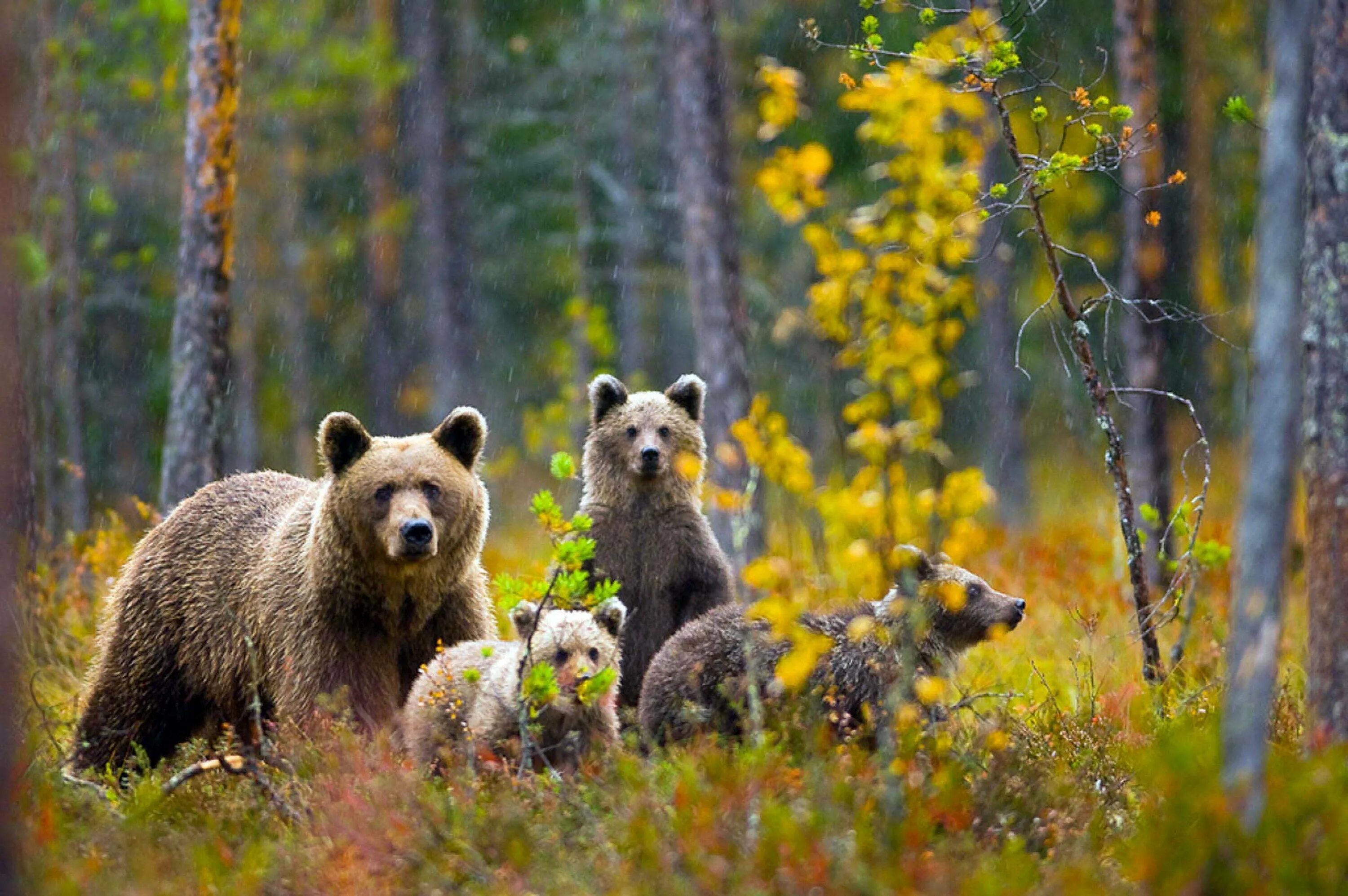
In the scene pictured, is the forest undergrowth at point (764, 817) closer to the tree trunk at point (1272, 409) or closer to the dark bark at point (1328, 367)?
the tree trunk at point (1272, 409)

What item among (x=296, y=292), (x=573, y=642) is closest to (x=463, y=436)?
(x=573, y=642)

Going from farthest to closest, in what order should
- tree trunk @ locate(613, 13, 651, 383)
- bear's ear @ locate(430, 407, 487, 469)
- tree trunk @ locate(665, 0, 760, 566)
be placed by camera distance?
1. tree trunk @ locate(613, 13, 651, 383)
2. tree trunk @ locate(665, 0, 760, 566)
3. bear's ear @ locate(430, 407, 487, 469)

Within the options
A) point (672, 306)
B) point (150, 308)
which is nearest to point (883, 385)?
point (150, 308)

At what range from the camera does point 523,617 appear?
6477mm

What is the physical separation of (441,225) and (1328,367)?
1674 centimetres

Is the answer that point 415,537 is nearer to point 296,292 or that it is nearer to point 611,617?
point 611,617

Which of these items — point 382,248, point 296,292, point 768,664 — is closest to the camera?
point 768,664

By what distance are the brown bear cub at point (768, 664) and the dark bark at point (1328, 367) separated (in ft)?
5.30

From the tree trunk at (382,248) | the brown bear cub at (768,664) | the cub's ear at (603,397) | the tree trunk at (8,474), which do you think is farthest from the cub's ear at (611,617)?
the tree trunk at (382,248)

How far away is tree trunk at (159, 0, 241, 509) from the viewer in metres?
10.4

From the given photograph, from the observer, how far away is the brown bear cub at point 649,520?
794 cm

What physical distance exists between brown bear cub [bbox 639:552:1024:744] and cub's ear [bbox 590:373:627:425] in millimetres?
1846

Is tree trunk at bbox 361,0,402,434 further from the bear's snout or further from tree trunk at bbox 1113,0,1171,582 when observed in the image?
the bear's snout

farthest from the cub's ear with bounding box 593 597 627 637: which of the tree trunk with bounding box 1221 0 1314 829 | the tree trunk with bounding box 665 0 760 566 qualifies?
the tree trunk with bounding box 665 0 760 566
